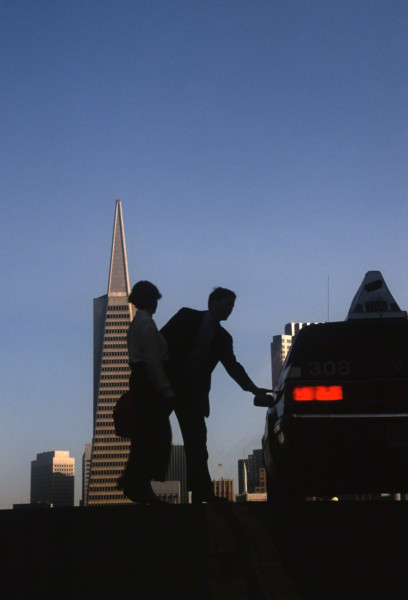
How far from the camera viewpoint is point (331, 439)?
683 centimetres

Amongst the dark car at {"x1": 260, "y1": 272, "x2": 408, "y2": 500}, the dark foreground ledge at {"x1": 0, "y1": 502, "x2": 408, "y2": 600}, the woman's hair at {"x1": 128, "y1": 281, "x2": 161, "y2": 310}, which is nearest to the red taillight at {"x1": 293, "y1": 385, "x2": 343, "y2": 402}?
the dark car at {"x1": 260, "y1": 272, "x2": 408, "y2": 500}

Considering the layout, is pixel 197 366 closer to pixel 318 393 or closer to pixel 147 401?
pixel 147 401

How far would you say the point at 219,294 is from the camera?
8555mm

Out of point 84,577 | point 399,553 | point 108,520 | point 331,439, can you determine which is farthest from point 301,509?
point 84,577

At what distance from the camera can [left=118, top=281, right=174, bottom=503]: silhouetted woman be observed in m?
7.87

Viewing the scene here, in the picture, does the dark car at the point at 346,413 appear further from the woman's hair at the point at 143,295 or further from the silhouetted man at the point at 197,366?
the woman's hair at the point at 143,295

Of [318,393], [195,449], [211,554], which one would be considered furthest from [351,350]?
[211,554]

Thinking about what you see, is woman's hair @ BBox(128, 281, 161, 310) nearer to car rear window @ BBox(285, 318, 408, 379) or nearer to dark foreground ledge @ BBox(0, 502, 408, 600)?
car rear window @ BBox(285, 318, 408, 379)

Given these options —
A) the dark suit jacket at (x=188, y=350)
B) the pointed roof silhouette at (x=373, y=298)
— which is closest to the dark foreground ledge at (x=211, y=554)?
the dark suit jacket at (x=188, y=350)

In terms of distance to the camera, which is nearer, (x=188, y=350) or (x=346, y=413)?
(x=346, y=413)

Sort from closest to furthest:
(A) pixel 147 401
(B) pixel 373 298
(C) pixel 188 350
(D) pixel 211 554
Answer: (D) pixel 211 554, (A) pixel 147 401, (C) pixel 188 350, (B) pixel 373 298

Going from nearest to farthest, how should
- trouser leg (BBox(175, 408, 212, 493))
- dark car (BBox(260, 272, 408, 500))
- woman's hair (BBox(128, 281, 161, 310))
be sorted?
1. dark car (BBox(260, 272, 408, 500))
2. woman's hair (BBox(128, 281, 161, 310))
3. trouser leg (BBox(175, 408, 212, 493))

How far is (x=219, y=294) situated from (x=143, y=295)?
0.84 meters

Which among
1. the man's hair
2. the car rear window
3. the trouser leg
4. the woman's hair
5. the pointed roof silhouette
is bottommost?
the trouser leg
